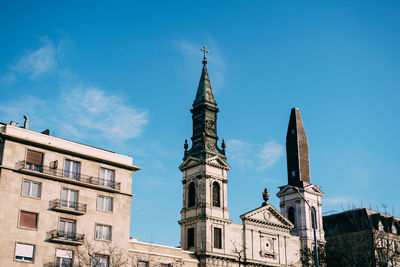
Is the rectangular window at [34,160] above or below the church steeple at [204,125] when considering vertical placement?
below

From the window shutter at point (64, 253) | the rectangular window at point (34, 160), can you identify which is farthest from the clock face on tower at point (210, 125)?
the window shutter at point (64, 253)

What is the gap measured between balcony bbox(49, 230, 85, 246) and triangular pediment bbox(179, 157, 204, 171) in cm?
2325

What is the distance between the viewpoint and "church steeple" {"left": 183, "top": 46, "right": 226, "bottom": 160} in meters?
69.3

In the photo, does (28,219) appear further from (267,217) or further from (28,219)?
(267,217)

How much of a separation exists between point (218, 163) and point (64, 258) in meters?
27.6

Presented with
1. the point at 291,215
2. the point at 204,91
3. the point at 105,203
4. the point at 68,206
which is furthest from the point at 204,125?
the point at 68,206

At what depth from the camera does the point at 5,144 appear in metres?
45.9

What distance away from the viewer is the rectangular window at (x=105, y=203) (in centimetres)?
5034

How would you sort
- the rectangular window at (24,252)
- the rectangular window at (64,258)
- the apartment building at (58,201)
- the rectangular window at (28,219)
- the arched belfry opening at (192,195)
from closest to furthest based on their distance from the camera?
the rectangular window at (24,252), the apartment building at (58,201), the rectangular window at (28,219), the rectangular window at (64,258), the arched belfry opening at (192,195)

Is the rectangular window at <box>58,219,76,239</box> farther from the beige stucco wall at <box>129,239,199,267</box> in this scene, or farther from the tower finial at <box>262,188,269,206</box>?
the tower finial at <box>262,188,269,206</box>

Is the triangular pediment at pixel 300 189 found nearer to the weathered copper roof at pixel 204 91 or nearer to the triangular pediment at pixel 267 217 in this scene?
the triangular pediment at pixel 267 217

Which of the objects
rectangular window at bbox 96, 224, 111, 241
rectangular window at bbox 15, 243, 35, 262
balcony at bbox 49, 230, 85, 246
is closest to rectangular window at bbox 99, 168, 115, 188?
rectangular window at bbox 96, 224, 111, 241

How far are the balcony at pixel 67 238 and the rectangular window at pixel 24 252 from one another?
1.90 meters

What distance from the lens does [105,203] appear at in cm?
5084
